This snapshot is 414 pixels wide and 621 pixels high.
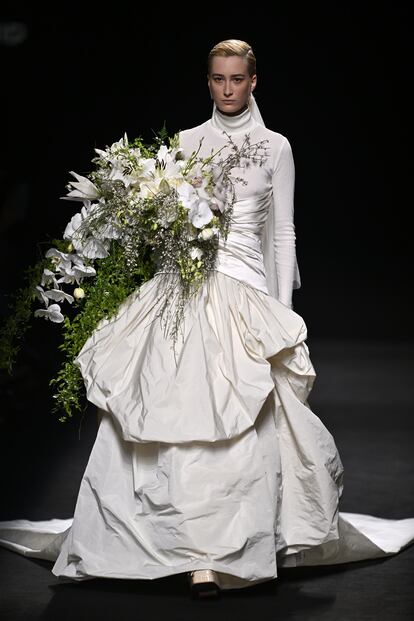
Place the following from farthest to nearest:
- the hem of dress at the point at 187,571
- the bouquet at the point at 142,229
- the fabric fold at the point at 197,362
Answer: the bouquet at the point at 142,229 < the fabric fold at the point at 197,362 < the hem of dress at the point at 187,571

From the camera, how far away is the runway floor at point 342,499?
3.54m

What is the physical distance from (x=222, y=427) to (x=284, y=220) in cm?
78

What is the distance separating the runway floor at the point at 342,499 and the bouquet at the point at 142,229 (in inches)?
27.5

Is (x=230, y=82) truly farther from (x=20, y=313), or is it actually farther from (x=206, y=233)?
(x=20, y=313)

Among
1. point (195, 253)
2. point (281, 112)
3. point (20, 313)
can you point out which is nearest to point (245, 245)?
point (195, 253)

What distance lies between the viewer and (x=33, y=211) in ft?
27.8

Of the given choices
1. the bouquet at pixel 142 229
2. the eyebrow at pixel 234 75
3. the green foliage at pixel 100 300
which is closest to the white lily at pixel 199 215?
the bouquet at pixel 142 229

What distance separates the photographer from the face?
3959 millimetres

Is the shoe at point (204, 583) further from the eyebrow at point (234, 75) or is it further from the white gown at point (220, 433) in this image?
the eyebrow at point (234, 75)

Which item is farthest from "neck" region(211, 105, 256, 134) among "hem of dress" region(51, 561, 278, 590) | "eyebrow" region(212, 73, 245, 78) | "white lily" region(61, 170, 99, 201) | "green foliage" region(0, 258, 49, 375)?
"hem of dress" region(51, 561, 278, 590)

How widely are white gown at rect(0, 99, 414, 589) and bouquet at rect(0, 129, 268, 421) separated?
58mm

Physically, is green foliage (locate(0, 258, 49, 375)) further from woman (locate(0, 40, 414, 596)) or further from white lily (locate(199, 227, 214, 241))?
white lily (locate(199, 227, 214, 241))

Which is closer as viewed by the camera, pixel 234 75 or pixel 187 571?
pixel 187 571

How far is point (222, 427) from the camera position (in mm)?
3572
